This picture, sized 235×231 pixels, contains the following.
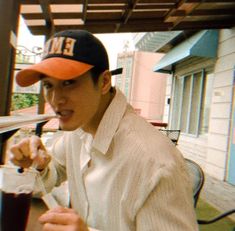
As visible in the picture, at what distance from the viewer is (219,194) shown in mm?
5262

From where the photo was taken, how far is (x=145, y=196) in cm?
95

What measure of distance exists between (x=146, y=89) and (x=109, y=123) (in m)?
19.2

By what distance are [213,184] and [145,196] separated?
5514 millimetres

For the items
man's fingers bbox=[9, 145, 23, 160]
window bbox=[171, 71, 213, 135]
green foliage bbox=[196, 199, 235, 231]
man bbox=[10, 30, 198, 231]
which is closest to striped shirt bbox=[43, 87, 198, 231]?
man bbox=[10, 30, 198, 231]

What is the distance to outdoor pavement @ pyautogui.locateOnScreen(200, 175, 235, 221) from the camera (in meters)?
4.55

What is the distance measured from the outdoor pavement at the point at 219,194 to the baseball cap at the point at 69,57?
3605 millimetres

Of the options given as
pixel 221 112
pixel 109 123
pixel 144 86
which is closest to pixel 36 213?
pixel 109 123

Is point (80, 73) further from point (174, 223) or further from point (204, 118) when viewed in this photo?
point (204, 118)

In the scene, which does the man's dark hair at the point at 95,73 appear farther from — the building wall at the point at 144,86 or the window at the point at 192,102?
the building wall at the point at 144,86

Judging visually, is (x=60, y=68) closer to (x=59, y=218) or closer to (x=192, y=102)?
(x=59, y=218)

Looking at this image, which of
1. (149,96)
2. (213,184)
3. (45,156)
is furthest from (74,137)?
(149,96)

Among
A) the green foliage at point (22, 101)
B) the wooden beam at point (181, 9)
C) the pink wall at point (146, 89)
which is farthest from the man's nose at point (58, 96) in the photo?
the pink wall at point (146, 89)

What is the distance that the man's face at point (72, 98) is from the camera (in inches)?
44.9

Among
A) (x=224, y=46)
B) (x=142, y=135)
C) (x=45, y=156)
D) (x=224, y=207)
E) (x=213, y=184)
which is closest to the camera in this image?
(x=142, y=135)
